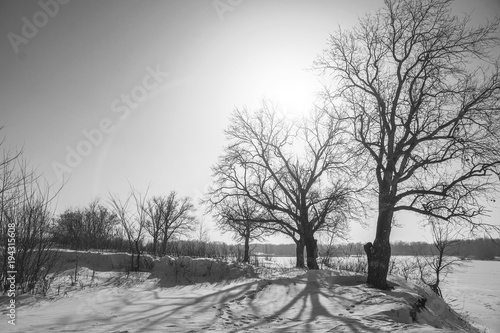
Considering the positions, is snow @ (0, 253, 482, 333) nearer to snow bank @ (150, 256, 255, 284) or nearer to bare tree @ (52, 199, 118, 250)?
snow bank @ (150, 256, 255, 284)

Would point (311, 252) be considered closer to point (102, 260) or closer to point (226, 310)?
point (226, 310)

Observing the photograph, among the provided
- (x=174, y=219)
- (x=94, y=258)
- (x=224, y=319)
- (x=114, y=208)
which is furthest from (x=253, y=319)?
(x=174, y=219)

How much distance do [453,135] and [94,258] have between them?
17.6 metres

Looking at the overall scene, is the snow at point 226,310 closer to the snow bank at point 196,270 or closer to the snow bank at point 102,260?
the snow bank at point 196,270

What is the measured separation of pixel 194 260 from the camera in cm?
1248

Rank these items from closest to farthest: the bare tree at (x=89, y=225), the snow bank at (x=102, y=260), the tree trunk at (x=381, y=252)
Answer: the tree trunk at (x=381, y=252) < the snow bank at (x=102, y=260) < the bare tree at (x=89, y=225)

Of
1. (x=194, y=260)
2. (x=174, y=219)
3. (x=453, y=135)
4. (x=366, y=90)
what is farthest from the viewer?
(x=174, y=219)

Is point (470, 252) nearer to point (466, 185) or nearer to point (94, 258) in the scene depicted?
point (466, 185)

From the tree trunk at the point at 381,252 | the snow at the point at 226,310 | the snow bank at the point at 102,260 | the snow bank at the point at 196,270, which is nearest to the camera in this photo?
the snow at the point at 226,310

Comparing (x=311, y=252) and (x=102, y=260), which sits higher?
(x=311, y=252)

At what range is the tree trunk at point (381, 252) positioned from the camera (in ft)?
29.9

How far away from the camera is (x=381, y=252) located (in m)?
9.27

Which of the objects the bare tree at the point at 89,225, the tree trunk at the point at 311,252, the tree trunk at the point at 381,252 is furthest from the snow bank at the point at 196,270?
the bare tree at the point at 89,225

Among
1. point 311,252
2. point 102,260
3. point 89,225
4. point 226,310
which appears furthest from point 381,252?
point 89,225
